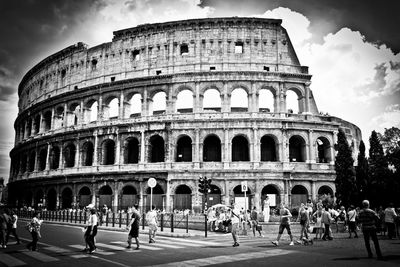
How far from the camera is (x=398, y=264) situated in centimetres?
797

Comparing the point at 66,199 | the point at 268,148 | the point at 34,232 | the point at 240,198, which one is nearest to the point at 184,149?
the point at 240,198

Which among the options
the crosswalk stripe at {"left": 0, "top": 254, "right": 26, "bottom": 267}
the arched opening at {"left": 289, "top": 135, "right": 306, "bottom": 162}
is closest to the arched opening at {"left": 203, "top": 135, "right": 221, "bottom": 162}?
the arched opening at {"left": 289, "top": 135, "right": 306, "bottom": 162}

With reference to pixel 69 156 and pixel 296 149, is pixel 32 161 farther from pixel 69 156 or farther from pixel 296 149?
pixel 296 149

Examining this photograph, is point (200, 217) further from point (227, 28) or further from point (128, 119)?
point (227, 28)

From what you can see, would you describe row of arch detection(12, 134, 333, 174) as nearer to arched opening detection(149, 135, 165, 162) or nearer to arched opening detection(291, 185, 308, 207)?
arched opening detection(149, 135, 165, 162)

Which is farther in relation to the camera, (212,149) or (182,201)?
(212,149)

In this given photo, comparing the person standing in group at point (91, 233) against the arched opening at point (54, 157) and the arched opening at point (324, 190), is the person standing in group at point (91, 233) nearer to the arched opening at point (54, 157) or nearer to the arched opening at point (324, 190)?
the arched opening at point (324, 190)

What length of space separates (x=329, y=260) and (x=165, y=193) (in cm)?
1970

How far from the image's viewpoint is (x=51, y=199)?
3553 cm

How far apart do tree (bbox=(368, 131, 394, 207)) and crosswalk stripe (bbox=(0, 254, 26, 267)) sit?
959 inches

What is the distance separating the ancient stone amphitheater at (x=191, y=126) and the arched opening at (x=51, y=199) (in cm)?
85

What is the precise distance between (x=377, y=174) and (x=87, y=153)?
26574mm

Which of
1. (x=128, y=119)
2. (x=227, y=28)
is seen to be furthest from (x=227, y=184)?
(x=227, y=28)

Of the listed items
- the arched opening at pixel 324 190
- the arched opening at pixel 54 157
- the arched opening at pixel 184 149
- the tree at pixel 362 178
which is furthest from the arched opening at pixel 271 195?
the arched opening at pixel 54 157
